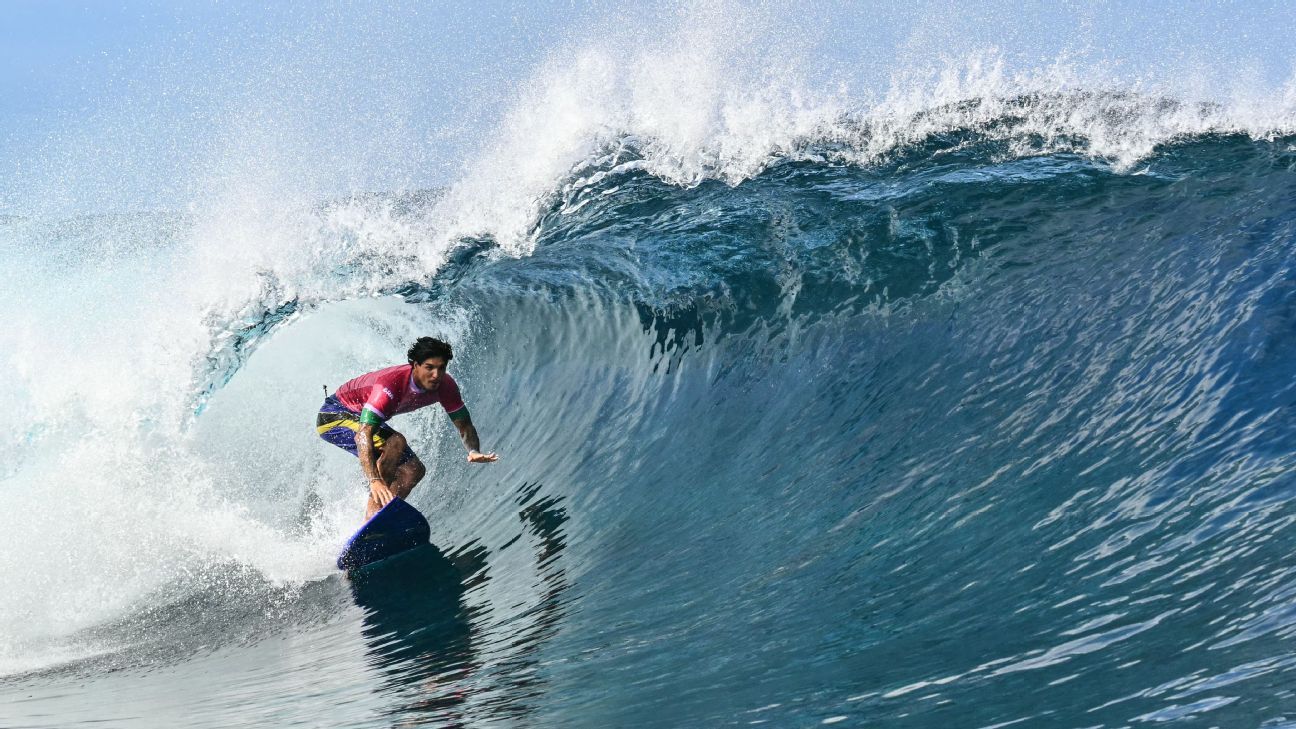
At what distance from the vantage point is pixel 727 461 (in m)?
5.98

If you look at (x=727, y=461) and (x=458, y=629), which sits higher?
(x=727, y=461)

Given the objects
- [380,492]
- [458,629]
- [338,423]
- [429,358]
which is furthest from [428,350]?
[458,629]

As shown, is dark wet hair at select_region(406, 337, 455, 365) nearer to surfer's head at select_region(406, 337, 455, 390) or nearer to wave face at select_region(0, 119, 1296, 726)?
surfer's head at select_region(406, 337, 455, 390)

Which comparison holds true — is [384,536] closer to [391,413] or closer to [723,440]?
[391,413]

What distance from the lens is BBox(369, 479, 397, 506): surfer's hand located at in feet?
19.2

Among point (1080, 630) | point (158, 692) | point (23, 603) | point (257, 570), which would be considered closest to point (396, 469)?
point (257, 570)

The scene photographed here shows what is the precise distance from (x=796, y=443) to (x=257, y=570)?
3.50 m

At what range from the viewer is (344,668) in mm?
4355

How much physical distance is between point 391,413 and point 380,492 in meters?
0.55

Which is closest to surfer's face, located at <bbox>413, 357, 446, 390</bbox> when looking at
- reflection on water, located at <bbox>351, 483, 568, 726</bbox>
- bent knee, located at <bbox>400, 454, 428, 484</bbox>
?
bent knee, located at <bbox>400, 454, 428, 484</bbox>

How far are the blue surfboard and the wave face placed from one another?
0.19 meters

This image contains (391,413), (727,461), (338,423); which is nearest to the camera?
(727,461)

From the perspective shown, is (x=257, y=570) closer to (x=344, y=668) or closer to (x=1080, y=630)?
(x=344, y=668)

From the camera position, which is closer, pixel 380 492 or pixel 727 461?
pixel 380 492
